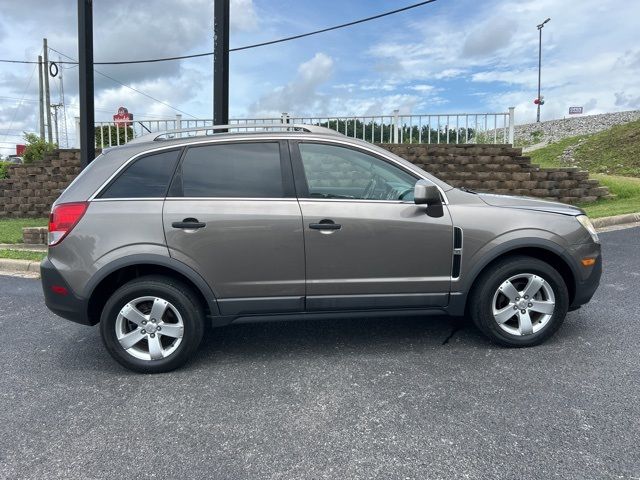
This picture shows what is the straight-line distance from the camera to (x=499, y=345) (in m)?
3.91

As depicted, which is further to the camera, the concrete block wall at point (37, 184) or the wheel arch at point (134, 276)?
the concrete block wall at point (37, 184)

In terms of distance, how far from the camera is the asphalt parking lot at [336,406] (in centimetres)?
249

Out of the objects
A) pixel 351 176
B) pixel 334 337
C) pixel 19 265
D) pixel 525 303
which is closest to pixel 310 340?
pixel 334 337

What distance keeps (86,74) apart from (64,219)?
566cm

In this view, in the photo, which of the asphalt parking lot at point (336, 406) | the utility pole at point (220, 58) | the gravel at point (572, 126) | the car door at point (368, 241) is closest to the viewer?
the asphalt parking lot at point (336, 406)

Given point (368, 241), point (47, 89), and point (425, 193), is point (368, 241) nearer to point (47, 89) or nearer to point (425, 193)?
point (425, 193)

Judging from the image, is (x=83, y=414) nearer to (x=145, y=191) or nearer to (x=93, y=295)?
(x=93, y=295)

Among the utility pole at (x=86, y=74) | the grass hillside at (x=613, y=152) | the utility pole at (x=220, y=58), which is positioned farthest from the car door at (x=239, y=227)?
the grass hillside at (x=613, y=152)

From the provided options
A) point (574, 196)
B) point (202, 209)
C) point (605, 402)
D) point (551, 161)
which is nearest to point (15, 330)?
point (202, 209)

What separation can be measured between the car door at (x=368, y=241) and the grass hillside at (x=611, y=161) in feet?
23.3

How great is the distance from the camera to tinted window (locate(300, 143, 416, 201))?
3791mm

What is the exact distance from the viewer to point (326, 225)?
361 cm

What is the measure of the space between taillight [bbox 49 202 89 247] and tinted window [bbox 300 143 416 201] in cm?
172

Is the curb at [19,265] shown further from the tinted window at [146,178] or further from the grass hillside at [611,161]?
the grass hillside at [611,161]
